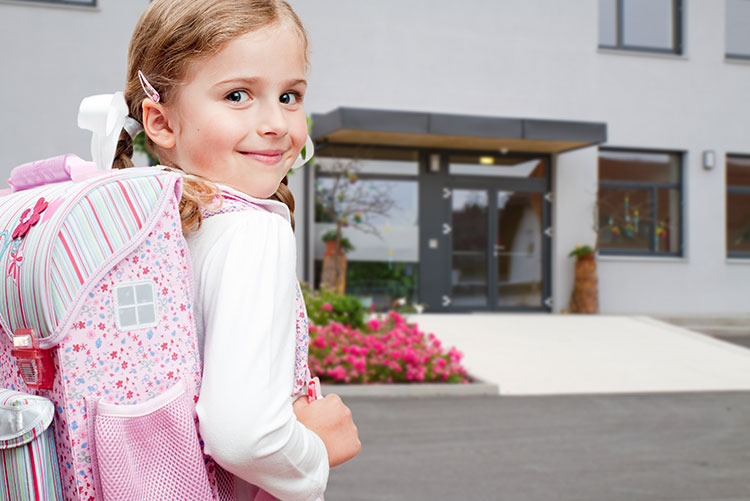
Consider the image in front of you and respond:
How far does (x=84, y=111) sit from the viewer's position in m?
1.09

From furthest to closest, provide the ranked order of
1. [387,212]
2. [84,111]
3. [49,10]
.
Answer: [387,212] < [49,10] < [84,111]

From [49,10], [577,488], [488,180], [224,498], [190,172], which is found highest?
[49,10]

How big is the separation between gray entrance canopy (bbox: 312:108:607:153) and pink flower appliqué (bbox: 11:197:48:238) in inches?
446

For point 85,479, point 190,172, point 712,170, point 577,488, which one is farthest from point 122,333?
point 712,170

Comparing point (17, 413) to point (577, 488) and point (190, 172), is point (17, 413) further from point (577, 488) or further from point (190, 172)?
point (577, 488)

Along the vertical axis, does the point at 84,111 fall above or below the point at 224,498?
above

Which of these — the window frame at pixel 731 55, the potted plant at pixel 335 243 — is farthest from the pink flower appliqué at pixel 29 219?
the window frame at pixel 731 55

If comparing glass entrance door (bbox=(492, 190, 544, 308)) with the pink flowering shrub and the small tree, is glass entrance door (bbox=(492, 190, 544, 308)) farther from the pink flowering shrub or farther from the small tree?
the pink flowering shrub

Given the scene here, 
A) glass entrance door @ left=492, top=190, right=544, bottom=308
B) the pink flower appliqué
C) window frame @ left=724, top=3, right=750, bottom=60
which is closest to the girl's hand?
the pink flower appliqué

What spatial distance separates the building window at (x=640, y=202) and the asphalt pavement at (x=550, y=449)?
7693 millimetres

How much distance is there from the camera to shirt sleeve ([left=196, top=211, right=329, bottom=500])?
83 centimetres

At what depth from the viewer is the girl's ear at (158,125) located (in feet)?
3.39

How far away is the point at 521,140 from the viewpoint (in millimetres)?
13156

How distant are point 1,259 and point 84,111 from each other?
31cm
